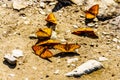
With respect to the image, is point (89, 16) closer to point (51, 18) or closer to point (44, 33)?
point (51, 18)

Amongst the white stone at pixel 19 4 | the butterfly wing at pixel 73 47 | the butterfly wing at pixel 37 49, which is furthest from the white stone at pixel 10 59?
the white stone at pixel 19 4

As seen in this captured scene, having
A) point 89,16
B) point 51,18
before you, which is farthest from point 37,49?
point 89,16

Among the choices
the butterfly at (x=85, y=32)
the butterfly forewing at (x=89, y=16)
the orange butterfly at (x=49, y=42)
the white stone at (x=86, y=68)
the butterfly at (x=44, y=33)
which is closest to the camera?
the white stone at (x=86, y=68)

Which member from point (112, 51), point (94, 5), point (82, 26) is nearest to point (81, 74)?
point (112, 51)

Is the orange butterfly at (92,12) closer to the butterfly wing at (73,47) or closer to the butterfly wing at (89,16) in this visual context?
the butterfly wing at (89,16)

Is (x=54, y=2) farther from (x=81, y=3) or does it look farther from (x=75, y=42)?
(x=75, y=42)

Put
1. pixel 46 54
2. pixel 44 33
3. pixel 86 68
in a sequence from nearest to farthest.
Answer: pixel 86 68
pixel 46 54
pixel 44 33
